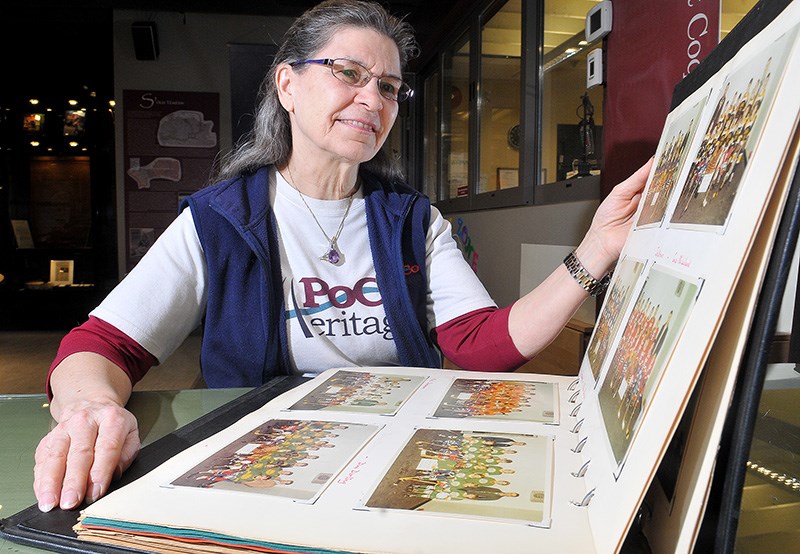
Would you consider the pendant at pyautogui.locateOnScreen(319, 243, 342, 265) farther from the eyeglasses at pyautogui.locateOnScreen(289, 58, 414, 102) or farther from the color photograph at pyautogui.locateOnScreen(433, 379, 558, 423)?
the color photograph at pyautogui.locateOnScreen(433, 379, 558, 423)

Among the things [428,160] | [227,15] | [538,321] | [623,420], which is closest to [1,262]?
[227,15]

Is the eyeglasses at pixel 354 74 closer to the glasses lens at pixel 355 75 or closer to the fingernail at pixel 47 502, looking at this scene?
the glasses lens at pixel 355 75

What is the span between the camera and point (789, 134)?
0.34 m

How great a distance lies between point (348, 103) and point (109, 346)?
650 millimetres

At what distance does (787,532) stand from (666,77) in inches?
80.6

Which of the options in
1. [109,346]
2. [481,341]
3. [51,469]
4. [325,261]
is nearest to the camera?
[51,469]

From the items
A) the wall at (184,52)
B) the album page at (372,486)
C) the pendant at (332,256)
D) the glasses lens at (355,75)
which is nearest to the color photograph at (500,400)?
the album page at (372,486)

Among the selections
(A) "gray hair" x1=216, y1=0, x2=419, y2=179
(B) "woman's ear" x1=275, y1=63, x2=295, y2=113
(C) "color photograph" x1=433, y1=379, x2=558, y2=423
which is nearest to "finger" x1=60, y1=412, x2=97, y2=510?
(C) "color photograph" x1=433, y1=379, x2=558, y2=423

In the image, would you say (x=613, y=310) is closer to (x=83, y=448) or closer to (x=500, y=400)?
(x=500, y=400)

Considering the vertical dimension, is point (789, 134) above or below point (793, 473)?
above

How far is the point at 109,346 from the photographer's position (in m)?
1.02

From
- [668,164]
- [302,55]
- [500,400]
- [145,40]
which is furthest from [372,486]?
[145,40]

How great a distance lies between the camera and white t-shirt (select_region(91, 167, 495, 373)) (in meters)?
1.13

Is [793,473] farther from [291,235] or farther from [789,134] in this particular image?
[291,235]
